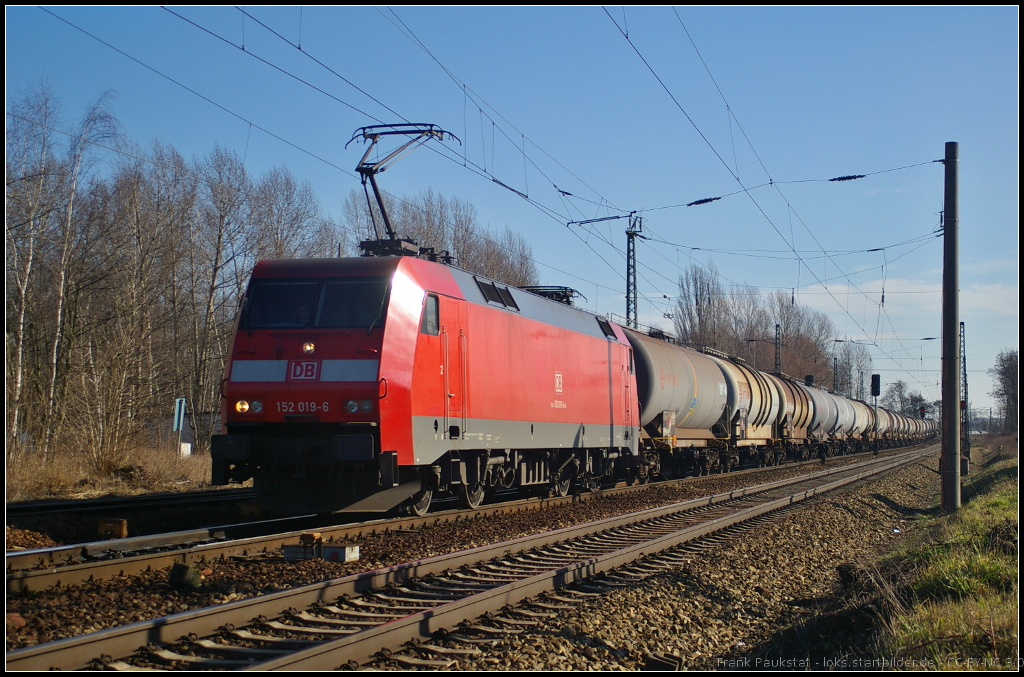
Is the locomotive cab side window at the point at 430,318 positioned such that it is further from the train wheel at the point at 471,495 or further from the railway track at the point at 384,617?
the railway track at the point at 384,617

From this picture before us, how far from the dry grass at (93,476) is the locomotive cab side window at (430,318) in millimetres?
8485

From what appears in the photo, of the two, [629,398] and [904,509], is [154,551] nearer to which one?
[629,398]

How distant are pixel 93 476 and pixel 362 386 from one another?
1023 centimetres

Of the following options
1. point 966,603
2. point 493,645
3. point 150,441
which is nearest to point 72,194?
point 150,441

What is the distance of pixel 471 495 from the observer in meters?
12.4

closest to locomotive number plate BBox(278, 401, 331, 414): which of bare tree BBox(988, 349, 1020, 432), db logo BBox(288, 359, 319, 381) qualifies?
db logo BBox(288, 359, 319, 381)

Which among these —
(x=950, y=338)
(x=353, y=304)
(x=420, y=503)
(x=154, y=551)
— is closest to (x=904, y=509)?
(x=950, y=338)

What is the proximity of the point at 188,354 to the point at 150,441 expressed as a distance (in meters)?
14.6

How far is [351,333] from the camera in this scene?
9.66 meters

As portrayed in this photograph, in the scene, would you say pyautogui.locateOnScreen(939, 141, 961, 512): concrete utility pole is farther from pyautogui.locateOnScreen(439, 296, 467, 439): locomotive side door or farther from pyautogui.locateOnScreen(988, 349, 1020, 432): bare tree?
pyautogui.locateOnScreen(988, 349, 1020, 432): bare tree

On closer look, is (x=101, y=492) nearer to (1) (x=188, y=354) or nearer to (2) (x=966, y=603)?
(2) (x=966, y=603)

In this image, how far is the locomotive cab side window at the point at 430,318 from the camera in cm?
1038

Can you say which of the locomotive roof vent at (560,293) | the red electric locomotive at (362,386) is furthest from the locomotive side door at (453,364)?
the locomotive roof vent at (560,293)

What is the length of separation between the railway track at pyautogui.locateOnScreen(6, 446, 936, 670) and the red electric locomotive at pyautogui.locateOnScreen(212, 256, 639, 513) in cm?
206
